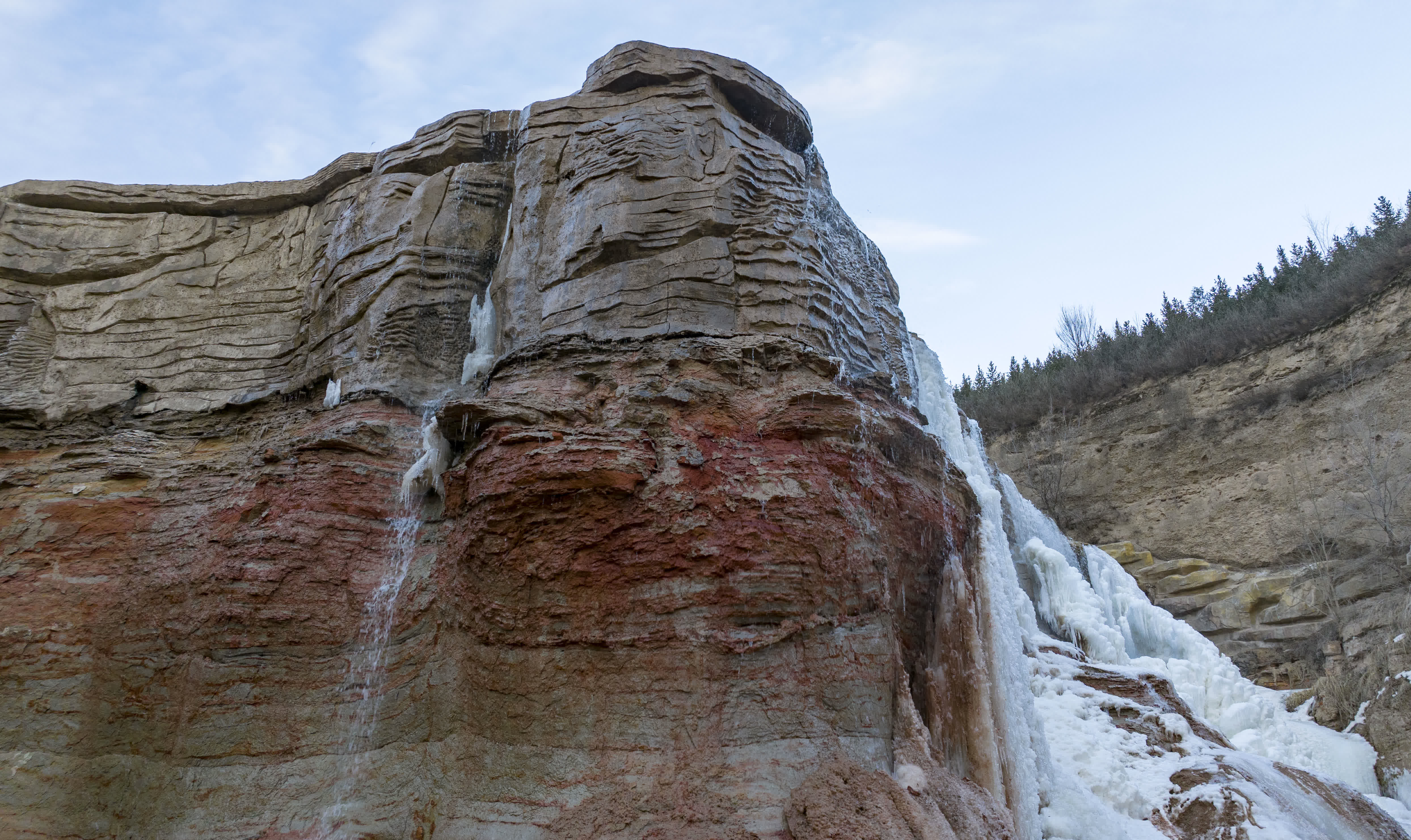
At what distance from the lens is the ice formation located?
35.8 feet

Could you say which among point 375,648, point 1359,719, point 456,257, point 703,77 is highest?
point 703,77

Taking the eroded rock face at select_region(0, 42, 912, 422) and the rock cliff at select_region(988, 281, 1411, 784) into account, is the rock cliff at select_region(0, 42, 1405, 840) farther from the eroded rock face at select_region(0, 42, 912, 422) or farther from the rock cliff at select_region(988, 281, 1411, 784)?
the rock cliff at select_region(988, 281, 1411, 784)

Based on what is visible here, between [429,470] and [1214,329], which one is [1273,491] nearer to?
[1214,329]

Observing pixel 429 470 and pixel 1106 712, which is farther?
pixel 1106 712

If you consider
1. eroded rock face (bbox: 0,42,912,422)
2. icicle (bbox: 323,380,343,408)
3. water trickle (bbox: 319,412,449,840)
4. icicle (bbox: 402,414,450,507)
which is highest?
eroded rock face (bbox: 0,42,912,422)

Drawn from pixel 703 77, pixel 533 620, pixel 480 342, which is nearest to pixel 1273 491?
pixel 703 77

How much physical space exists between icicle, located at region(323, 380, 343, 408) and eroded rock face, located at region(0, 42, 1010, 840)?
0.64ft

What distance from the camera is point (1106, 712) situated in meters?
12.2

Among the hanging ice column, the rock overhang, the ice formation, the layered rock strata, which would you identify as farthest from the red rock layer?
the layered rock strata

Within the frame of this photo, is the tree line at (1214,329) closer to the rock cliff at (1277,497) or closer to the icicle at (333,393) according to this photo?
the rock cliff at (1277,497)

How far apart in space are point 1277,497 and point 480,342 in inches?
744

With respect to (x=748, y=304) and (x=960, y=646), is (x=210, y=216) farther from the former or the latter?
(x=960, y=646)

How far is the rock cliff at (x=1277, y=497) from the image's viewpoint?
17750 millimetres

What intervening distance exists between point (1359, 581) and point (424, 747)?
58.0ft
